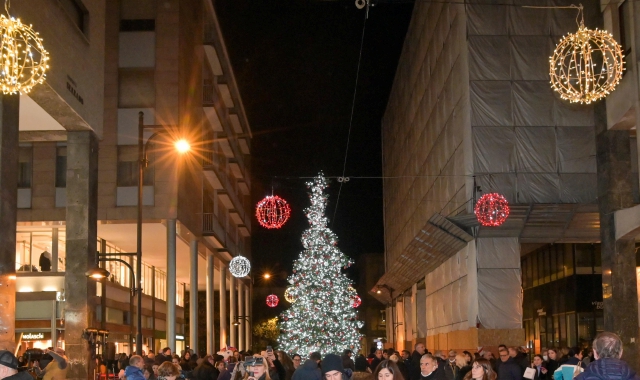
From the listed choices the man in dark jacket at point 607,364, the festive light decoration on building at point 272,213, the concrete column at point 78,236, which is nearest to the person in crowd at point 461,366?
the man in dark jacket at point 607,364

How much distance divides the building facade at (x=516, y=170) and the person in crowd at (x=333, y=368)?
15970 mm

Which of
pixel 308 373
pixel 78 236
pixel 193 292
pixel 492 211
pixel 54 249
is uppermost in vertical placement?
pixel 492 211

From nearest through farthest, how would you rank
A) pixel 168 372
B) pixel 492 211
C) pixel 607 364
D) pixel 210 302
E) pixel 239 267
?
pixel 607 364, pixel 168 372, pixel 492 211, pixel 239 267, pixel 210 302

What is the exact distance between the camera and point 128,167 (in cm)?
3728

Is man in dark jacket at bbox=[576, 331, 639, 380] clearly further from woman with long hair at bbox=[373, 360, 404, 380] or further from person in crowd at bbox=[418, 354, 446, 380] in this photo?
person in crowd at bbox=[418, 354, 446, 380]

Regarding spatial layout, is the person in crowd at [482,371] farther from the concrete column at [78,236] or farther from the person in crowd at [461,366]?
the concrete column at [78,236]

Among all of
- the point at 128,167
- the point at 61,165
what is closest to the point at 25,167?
the point at 61,165

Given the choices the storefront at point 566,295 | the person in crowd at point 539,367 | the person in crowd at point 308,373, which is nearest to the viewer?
the person in crowd at point 308,373

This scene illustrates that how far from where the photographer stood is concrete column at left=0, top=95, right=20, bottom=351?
1647cm

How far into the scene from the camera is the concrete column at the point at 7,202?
16.5 m

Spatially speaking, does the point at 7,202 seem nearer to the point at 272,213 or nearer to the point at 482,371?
the point at 482,371

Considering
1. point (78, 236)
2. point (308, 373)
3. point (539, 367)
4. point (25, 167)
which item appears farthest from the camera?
point (25, 167)

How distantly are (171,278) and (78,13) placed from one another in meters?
18.6

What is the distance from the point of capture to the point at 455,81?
115 ft
